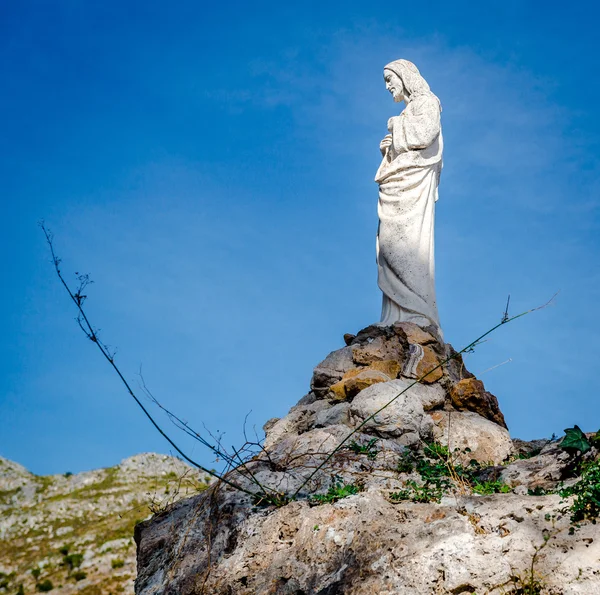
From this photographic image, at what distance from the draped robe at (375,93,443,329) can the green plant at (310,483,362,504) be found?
4.76m

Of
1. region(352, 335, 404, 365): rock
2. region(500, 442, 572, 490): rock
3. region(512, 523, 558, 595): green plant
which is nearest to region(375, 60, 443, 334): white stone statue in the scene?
region(352, 335, 404, 365): rock

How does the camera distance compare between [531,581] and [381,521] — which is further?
[381,521]

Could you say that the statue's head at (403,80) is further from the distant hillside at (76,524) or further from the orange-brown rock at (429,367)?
the distant hillside at (76,524)

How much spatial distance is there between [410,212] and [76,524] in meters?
11.8

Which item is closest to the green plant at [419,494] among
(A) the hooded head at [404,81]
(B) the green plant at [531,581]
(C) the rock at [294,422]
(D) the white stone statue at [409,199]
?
(B) the green plant at [531,581]

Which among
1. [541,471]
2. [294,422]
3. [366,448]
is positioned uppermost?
[294,422]

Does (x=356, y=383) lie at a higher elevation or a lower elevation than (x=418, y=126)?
lower

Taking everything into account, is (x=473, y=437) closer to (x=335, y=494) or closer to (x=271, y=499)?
(x=335, y=494)

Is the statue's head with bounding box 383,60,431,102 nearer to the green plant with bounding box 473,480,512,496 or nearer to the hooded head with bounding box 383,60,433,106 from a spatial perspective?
the hooded head with bounding box 383,60,433,106

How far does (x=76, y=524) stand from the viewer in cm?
1814

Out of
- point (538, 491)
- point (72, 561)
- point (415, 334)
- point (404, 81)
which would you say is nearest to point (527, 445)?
point (415, 334)

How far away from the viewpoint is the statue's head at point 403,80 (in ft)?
37.3

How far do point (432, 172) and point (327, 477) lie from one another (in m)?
6.25

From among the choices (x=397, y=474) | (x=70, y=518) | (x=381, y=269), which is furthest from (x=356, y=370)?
(x=70, y=518)
